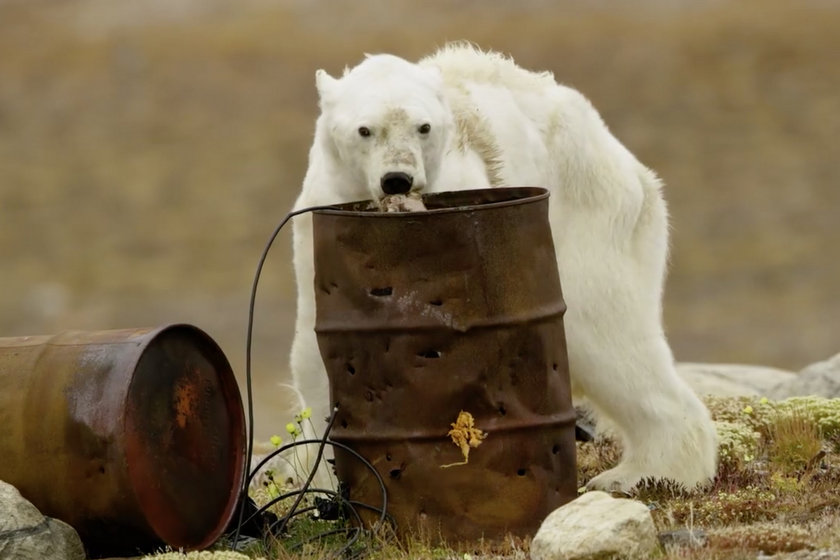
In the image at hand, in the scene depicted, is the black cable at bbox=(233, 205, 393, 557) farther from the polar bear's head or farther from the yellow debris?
the yellow debris

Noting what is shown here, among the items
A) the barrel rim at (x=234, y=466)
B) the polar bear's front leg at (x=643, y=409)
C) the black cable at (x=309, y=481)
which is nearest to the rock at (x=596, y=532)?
the black cable at (x=309, y=481)

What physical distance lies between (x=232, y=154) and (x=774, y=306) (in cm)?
1170

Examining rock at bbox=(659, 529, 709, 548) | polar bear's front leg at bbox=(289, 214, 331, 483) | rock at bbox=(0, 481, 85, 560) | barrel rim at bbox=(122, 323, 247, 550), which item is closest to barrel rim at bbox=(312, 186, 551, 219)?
polar bear's front leg at bbox=(289, 214, 331, 483)

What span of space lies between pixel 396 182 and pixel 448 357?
70 cm

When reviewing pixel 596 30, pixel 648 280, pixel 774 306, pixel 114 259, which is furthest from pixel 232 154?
pixel 648 280

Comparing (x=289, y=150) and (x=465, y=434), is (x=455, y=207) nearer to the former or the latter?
(x=465, y=434)

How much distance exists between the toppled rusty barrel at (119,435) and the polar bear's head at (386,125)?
936mm

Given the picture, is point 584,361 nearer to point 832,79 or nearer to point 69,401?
point 69,401

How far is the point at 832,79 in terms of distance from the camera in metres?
34.2

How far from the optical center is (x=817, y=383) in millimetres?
10312

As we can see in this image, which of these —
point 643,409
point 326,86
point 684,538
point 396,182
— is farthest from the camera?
point 643,409

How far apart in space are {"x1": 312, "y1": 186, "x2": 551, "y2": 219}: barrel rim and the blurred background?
1936cm

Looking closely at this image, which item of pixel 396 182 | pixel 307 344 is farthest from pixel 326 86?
pixel 307 344

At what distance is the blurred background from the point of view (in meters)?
29.4
